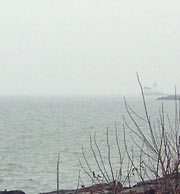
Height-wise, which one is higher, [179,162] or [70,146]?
[179,162]

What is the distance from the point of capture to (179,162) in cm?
446

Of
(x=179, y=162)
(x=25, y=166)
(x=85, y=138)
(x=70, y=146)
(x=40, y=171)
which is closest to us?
(x=179, y=162)

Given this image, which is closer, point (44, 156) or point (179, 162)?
point (179, 162)

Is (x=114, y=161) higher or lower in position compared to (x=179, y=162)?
lower

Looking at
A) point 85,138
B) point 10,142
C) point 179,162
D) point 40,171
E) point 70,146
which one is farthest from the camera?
point 85,138

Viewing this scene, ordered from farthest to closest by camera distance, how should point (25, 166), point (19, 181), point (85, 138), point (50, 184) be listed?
point (85, 138), point (25, 166), point (19, 181), point (50, 184)

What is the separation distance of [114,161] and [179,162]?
22953 mm

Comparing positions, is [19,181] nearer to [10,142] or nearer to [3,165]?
[3,165]

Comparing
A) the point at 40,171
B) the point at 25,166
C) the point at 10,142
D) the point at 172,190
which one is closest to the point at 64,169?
the point at 40,171

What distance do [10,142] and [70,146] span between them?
245 inches

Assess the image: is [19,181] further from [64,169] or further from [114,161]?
[114,161]

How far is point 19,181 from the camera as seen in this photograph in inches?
867

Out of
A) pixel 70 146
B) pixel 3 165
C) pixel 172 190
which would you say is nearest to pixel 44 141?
pixel 70 146

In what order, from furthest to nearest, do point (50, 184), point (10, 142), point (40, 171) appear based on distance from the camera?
point (10, 142), point (40, 171), point (50, 184)
